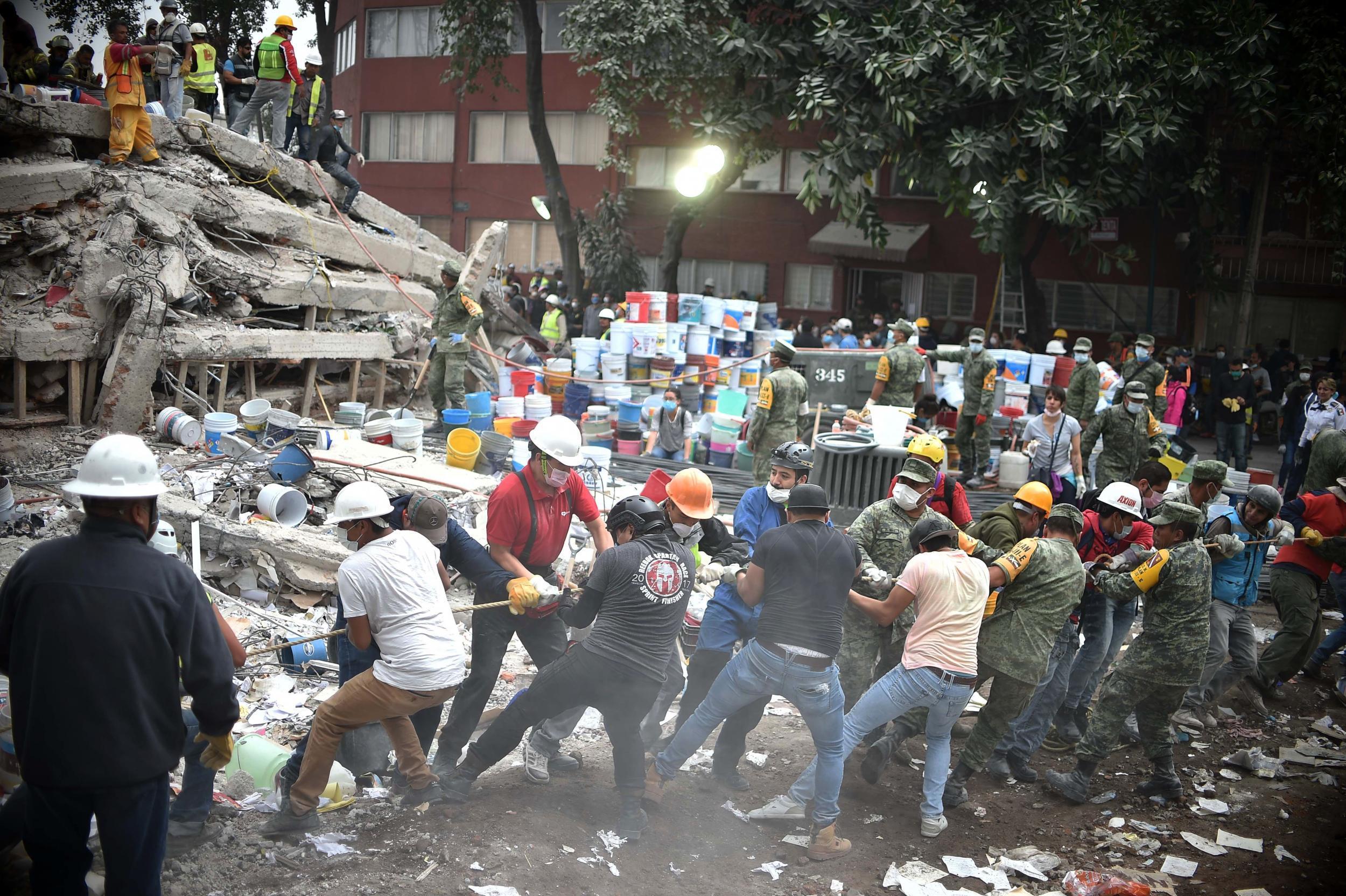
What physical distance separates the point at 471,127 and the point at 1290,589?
86.5 ft

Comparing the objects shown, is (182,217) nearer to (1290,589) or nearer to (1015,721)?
(1015,721)

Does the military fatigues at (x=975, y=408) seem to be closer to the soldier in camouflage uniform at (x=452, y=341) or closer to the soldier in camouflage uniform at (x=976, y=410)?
the soldier in camouflage uniform at (x=976, y=410)

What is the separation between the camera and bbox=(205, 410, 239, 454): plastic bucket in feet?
30.8

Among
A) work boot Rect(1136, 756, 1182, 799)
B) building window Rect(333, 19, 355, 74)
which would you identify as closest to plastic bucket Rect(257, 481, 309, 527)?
work boot Rect(1136, 756, 1182, 799)

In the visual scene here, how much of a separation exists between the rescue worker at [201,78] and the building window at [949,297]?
16153 millimetres

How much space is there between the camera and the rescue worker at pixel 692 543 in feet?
17.0

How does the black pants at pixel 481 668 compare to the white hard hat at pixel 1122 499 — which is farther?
the white hard hat at pixel 1122 499

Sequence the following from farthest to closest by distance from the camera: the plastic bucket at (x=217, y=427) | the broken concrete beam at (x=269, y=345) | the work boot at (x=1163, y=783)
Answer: the broken concrete beam at (x=269, y=345) → the plastic bucket at (x=217, y=427) → the work boot at (x=1163, y=783)

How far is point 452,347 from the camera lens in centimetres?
1250

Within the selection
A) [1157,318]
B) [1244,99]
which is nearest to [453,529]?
[1244,99]

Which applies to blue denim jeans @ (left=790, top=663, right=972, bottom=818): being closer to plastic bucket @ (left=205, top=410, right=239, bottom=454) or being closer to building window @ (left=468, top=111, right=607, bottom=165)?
plastic bucket @ (left=205, top=410, right=239, bottom=454)

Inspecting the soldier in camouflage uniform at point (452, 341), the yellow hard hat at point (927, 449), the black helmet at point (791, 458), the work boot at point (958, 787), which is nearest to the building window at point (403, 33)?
the soldier in camouflage uniform at point (452, 341)

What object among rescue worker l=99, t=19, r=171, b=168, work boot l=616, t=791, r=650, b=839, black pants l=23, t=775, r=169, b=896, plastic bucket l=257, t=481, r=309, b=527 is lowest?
work boot l=616, t=791, r=650, b=839

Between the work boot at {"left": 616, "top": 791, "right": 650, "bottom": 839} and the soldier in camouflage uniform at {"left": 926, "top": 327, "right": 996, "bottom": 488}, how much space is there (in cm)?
834
